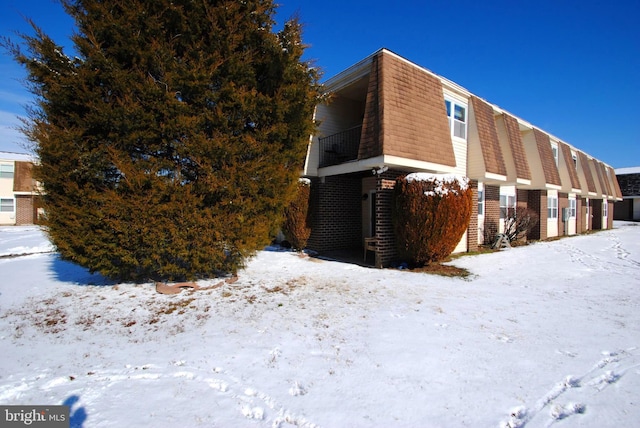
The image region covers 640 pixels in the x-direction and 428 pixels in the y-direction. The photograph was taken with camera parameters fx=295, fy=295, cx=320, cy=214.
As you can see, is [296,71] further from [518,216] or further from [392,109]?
[518,216]

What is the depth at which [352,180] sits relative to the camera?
11.8 meters

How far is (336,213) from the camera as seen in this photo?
448 inches

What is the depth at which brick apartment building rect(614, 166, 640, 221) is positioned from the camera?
38.5m

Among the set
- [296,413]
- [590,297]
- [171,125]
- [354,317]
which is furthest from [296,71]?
[590,297]

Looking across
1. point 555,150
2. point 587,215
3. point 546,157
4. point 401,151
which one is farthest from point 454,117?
point 587,215

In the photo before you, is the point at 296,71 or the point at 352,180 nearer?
the point at 296,71

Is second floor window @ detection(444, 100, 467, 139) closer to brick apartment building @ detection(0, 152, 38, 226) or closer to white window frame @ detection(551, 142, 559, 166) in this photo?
white window frame @ detection(551, 142, 559, 166)

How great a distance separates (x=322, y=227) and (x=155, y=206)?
251 inches

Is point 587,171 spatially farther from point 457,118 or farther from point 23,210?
point 23,210

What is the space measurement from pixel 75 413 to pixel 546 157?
20772 mm

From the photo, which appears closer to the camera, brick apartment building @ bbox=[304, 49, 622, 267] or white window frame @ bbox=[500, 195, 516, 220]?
brick apartment building @ bbox=[304, 49, 622, 267]

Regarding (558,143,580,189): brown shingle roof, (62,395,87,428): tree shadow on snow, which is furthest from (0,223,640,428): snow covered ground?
(558,143,580,189): brown shingle roof

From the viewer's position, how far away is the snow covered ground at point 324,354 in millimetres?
2600

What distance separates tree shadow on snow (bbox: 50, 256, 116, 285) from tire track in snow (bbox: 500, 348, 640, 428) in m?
7.37
